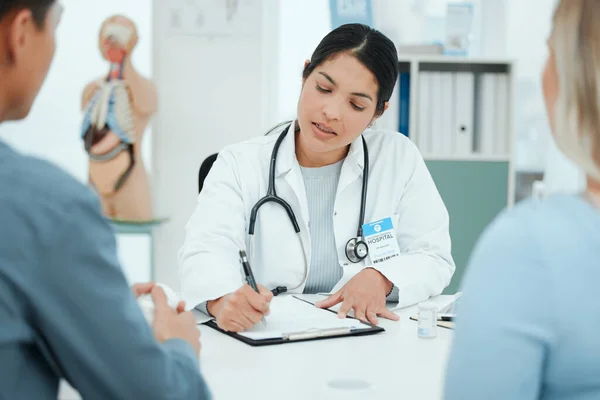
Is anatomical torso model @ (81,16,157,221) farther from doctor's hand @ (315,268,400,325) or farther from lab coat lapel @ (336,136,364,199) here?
doctor's hand @ (315,268,400,325)

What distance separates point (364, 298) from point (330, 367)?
395 mm

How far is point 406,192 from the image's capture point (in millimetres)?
1955

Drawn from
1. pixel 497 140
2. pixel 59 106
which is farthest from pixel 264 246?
pixel 59 106

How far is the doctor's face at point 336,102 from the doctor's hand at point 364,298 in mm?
390

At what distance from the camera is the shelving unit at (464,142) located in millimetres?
3115

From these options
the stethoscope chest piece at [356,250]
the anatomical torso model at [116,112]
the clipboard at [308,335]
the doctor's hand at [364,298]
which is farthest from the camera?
the anatomical torso model at [116,112]

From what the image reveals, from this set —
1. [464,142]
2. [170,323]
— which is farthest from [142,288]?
[464,142]

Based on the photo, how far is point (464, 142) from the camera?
3.15 metres

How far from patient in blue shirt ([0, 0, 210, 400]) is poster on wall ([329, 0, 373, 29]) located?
2706 mm

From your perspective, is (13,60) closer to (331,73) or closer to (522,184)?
(331,73)

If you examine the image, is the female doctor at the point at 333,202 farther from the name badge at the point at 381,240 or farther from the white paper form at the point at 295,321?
the white paper form at the point at 295,321

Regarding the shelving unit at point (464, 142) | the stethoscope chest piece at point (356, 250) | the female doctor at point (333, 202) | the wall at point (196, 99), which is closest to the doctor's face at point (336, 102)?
the female doctor at point (333, 202)

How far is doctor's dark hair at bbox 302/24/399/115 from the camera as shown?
1.84 metres

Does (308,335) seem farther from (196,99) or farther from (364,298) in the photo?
(196,99)
